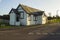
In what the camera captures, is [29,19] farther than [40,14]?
No

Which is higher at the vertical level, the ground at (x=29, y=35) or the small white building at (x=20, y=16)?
the small white building at (x=20, y=16)

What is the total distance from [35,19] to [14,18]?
7532mm

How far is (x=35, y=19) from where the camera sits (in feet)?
168

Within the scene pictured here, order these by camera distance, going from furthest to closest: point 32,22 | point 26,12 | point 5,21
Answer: point 5,21
point 32,22
point 26,12

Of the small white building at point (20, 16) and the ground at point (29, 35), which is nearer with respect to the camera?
the ground at point (29, 35)

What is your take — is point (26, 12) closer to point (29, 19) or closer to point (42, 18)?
point (29, 19)

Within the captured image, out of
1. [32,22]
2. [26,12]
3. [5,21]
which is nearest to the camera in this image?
[26,12]

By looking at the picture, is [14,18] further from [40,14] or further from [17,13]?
[40,14]

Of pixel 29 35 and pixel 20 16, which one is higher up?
pixel 20 16

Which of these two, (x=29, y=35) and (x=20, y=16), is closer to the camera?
(x=29, y=35)

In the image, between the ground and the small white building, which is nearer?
the ground

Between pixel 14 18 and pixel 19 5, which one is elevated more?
pixel 19 5

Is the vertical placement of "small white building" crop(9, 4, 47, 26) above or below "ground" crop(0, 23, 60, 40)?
above

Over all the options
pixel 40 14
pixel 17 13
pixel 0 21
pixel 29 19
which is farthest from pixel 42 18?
pixel 0 21
